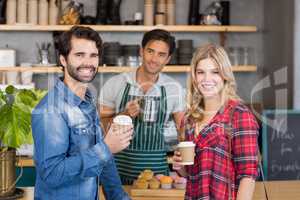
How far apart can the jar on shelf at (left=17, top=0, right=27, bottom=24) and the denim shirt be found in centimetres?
150

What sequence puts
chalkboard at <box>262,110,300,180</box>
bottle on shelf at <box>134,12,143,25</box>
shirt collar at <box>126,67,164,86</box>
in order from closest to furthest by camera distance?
shirt collar at <box>126,67,164,86</box>, chalkboard at <box>262,110,300,180</box>, bottle on shelf at <box>134,12,143,25</box>

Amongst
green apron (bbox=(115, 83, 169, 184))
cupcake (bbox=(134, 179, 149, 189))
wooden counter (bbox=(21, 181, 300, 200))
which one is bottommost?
wooden counter (bbox=(21, 181, 300, 200))

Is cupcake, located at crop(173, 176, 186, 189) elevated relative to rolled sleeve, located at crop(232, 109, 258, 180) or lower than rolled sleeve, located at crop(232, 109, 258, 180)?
lower

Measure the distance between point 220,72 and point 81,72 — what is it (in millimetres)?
342

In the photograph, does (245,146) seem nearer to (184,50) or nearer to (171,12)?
(184,50)

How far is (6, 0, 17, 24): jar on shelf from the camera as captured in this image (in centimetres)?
279

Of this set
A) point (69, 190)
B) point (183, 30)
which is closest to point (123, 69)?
point (183, 30)

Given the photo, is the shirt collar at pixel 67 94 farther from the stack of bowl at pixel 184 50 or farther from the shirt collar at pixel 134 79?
the stack of bowl at pixel 184 50

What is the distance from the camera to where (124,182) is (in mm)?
1803

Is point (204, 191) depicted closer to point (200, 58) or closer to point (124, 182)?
point (200, 58)

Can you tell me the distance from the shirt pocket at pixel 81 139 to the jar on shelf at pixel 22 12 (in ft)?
5.18

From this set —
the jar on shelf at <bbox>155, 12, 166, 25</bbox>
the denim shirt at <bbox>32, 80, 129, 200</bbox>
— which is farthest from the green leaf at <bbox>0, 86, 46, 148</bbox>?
the jar on shelf at <bbox>155, 12, 166, 25</bbox>

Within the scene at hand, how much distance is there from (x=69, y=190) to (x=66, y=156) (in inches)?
3.4

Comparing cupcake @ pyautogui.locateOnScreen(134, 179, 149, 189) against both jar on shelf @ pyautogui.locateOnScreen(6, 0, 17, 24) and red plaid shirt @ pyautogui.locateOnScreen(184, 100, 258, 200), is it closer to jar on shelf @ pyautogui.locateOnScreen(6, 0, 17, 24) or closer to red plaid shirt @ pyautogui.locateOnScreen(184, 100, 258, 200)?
red plaid shirt @ pyautogui.locateOnScreen(184, 100, 258, 200)
